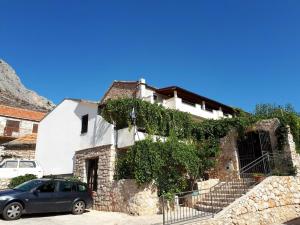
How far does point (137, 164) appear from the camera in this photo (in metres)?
12.5

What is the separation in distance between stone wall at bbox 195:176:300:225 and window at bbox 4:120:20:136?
27.9 meters

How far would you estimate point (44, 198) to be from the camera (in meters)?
10.8

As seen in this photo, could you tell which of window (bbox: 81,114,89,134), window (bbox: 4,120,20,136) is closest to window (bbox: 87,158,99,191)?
window (bbox: 81,114,89,134)

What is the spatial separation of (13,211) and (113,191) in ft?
15.2

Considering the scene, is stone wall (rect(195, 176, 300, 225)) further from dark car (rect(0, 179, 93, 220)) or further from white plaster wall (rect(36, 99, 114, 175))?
white plaster wall (rect(36, 99, 114, 175))

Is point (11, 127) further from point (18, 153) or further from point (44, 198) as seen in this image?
point (44, 198)

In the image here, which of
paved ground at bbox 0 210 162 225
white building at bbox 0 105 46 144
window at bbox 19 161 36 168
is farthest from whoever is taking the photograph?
white building at bbox 0 105 46 144

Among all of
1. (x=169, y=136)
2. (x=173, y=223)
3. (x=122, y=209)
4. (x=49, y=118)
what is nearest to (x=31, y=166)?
(x=49, y=118)

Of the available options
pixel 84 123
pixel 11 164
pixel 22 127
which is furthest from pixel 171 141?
pixel 22 127

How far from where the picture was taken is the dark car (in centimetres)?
999

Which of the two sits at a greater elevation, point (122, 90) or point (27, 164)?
point (122, 90)

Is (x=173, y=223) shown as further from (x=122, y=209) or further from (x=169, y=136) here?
(x=169, y=136)

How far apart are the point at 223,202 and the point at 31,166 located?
466 inches

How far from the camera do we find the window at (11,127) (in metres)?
30.6
